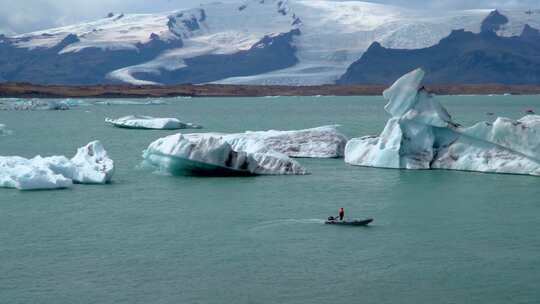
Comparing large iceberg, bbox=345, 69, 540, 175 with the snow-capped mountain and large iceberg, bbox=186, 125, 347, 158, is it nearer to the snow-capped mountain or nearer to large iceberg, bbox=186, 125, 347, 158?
large iceberg, bbox=186, 125, 347, 158

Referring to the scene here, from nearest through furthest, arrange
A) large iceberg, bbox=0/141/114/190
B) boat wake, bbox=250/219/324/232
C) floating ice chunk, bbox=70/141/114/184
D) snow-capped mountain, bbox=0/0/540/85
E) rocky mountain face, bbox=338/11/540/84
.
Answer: boat wake, bbox=250/219/324/232 < large iceberg, bbox=0/141/114/190 < floating ice chunk, bbox=70/141/114/184 < snow-capped mountain, bbox=0/0/540/85 < rocky mountain face, bbox=338/11/540/84

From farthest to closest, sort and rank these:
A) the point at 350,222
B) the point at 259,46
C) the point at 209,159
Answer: the point at 259,46
the point at 209,159
the point at 350,222

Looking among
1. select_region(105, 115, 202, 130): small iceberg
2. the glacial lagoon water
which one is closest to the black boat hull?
the glacial lagoon water

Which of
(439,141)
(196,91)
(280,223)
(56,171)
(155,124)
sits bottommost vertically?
(196,91)

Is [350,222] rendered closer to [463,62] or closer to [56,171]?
[56,171]

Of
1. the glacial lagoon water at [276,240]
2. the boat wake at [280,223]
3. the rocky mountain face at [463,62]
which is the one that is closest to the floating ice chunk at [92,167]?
the glacial lagoon water at [276,240]

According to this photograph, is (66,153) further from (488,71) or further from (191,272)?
(488,71)

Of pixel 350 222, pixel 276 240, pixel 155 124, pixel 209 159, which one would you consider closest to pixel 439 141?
pixel 209 159
